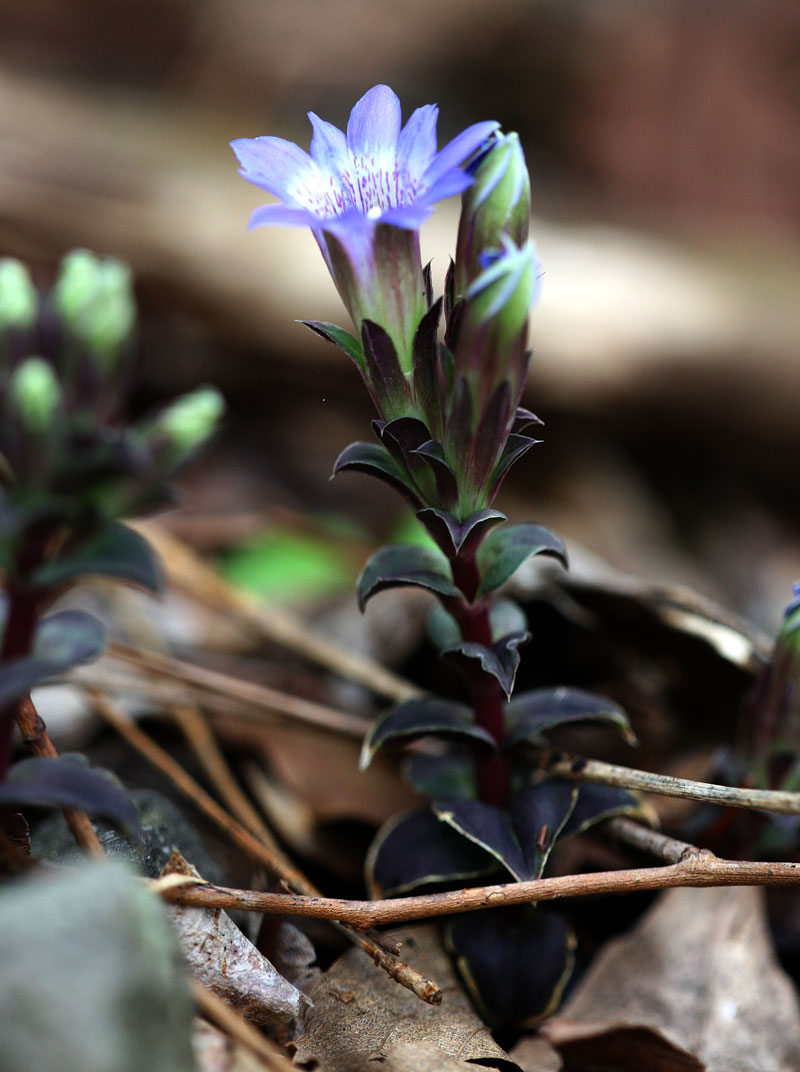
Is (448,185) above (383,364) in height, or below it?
above

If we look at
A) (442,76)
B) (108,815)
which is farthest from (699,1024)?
(442,76)

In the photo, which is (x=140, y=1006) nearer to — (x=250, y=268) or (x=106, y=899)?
(x=106, y=899)

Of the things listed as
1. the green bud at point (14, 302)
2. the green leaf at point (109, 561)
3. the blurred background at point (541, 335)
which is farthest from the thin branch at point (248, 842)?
the blurred background at point (541, 335)

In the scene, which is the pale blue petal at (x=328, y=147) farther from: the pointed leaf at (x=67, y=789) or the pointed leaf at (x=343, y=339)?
the pointed leaf at (x=67, y=789)

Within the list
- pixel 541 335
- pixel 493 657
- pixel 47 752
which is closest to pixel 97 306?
pixel 47 752

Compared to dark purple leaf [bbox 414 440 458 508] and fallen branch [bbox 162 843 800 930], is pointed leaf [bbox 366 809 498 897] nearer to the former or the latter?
fallen branch [bbox 162 843 800 930]

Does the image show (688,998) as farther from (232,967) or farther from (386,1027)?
(232,967)
